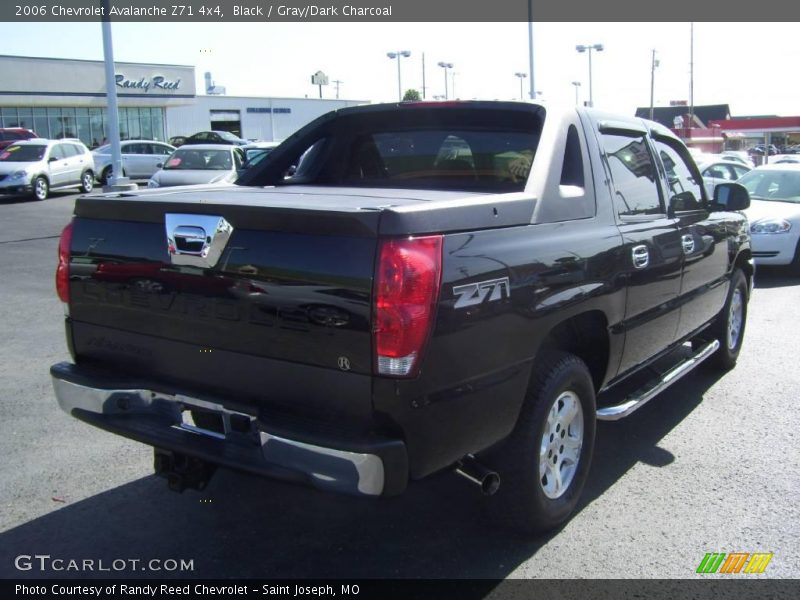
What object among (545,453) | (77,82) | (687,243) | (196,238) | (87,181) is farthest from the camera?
(77,82)

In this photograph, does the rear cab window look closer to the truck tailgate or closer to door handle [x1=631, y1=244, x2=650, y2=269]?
door handle [x1=631, y1=244, x2=650, y2=269]

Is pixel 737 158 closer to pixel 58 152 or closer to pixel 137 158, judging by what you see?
pixel 137 158

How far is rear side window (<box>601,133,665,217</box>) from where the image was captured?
432 cm

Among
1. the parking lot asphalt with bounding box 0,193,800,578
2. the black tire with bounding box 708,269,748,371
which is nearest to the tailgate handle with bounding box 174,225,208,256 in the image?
the parking lot asphalt with bounding box 0,193,800,578

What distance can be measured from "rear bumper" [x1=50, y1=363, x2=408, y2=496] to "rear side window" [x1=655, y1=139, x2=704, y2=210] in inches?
120

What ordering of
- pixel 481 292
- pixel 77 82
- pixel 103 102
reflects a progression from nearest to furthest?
pixel 481 292 → pixel 77 82 → pixel 103 102

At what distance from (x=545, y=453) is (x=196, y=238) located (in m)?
1.82

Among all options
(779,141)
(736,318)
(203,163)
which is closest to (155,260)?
(736,318)

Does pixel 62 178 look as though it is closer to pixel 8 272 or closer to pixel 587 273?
pixel 8 272

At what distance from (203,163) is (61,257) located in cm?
1460

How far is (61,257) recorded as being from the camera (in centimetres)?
362

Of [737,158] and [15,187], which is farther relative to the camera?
[737,158]

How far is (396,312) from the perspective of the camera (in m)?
2.71

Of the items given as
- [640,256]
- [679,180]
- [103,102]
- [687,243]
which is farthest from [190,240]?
[103,102]
